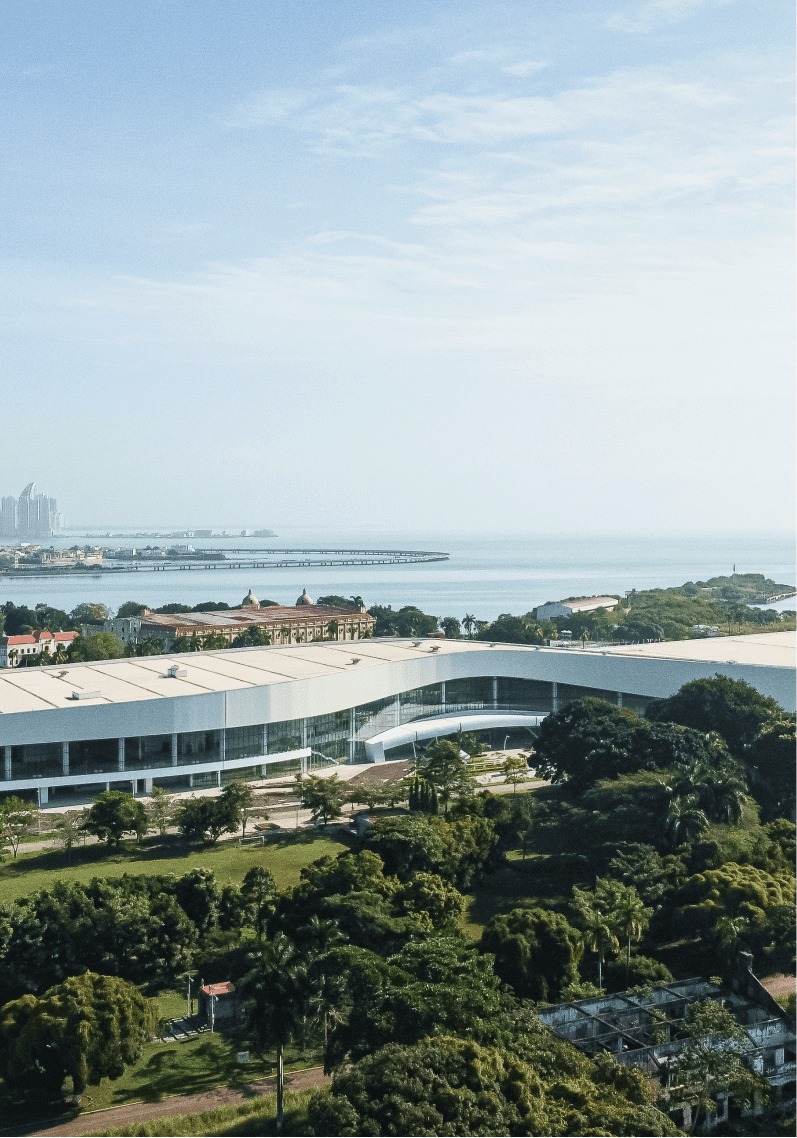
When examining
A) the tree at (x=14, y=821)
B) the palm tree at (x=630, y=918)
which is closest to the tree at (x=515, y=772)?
the palm tree at (x=630, y=918)

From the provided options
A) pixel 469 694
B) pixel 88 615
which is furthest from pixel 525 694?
pixel 88 615

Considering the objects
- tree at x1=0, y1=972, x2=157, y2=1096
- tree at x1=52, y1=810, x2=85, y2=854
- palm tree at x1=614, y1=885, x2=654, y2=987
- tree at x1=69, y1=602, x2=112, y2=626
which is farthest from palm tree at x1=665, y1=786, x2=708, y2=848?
tree at x1=69, y1=602, x2=112, y2=626

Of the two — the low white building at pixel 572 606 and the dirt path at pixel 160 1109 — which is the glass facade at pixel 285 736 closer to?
the dirt path at pixel 160 1109

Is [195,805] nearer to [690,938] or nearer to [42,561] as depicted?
[690,938]

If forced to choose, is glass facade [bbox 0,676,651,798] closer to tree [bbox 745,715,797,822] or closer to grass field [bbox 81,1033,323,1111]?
tree [bbox 745,715,797,822]

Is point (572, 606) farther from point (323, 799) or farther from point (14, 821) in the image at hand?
point (14, 821)
